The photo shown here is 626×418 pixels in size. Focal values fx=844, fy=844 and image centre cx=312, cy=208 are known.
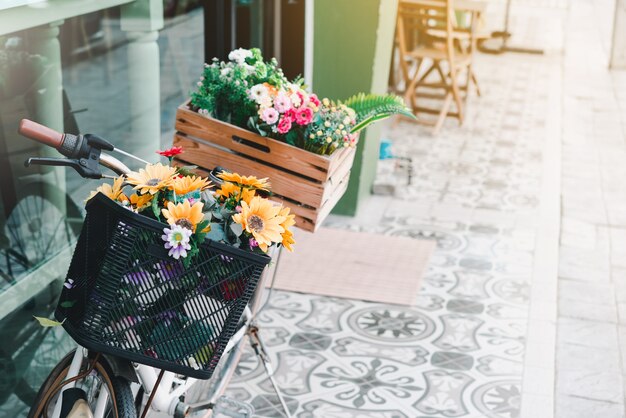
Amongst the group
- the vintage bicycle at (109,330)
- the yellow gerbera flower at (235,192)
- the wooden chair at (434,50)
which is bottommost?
the wooden chair at (434,50)

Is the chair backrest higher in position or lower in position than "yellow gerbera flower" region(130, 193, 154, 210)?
lower

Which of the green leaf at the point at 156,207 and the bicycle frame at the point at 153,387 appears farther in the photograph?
the bicycle frame at the point at 153,387

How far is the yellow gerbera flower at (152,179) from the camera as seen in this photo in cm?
205

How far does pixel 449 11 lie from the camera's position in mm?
6941

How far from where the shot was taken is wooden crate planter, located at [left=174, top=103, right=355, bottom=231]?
2611mm

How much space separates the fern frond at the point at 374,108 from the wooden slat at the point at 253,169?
24cm

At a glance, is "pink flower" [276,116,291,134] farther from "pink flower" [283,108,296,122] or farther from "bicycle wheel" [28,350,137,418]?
"bicycle wheel" [28,350,137,418]

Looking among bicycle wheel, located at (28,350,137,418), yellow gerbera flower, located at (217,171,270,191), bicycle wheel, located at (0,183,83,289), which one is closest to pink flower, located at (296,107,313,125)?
yellow gerbera flower, located at (217,171,270,191)

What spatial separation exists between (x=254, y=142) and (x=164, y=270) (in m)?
0.79

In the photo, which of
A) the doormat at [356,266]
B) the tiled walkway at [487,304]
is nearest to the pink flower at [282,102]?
the tiled walkway at [487,304]

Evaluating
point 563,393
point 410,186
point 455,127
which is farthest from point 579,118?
point 563,393

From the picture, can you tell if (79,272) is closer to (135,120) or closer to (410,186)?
(135,120)

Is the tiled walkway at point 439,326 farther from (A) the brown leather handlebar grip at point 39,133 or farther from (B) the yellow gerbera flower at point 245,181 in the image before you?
(A) the brown leather handlebar grip at point 39,133

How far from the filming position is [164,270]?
1.99m
